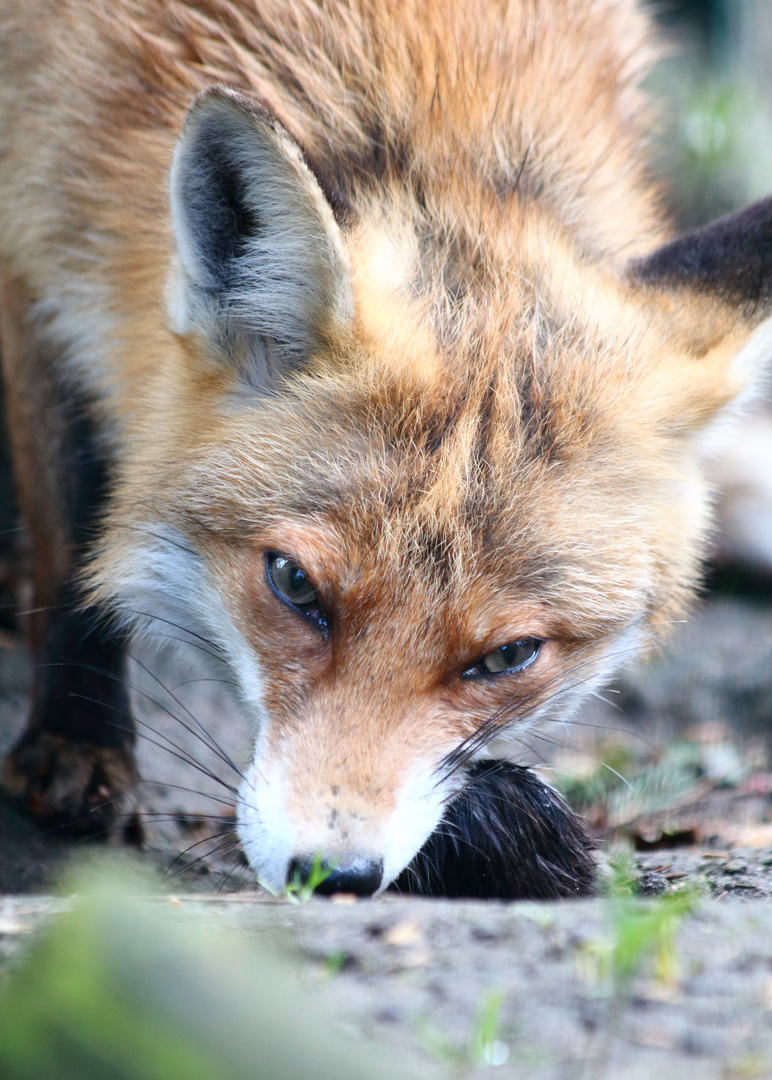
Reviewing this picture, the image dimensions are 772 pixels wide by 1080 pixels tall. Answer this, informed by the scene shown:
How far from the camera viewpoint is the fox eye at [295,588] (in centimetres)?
312

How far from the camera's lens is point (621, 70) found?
15.0ft

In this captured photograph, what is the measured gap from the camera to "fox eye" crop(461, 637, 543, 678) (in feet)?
10.6

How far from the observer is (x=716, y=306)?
3691 millimetres

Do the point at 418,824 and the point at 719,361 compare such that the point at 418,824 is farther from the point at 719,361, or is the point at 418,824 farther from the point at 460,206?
the point at 460,206

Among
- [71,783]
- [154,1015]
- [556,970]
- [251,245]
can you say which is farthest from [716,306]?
[71,783]

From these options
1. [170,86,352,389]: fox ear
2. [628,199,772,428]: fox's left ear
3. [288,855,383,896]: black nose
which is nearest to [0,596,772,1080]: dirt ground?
[288,855,383,896]: black nose

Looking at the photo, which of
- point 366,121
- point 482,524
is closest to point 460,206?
point 366,121

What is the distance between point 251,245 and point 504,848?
81.1 inches

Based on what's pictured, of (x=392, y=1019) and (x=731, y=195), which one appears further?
(x=731, y=195)

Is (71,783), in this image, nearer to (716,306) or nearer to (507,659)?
(507,659)

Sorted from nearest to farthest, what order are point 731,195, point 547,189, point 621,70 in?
1. point 547,189
2. point 621,70
3. point 731,195

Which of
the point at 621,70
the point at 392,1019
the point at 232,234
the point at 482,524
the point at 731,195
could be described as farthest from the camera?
the point at 731,195

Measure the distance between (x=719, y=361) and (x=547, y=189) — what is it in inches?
40.4

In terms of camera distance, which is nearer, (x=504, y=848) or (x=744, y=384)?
(x=504, y=848)
